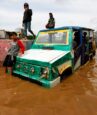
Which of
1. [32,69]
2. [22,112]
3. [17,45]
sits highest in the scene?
[17,45]

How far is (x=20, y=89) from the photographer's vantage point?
533 centimetres

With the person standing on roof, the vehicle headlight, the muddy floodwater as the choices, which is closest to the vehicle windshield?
the muddy floodwater

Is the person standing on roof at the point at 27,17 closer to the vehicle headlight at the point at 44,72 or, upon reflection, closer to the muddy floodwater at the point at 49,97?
the muddy floodwater at the point at 49,97

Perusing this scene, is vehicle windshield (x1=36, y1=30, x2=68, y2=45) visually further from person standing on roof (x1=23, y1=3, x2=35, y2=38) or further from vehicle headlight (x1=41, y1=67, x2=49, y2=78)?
person standing on roof (x1=23, y1=3, x2=35, y2=38)

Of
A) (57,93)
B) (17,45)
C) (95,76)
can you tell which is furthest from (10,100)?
(95,76)

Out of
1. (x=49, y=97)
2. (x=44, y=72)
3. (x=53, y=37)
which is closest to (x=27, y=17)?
(x=53, y=37)

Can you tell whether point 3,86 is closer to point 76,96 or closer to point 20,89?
point 20,89

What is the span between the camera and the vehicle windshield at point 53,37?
6.71 meters

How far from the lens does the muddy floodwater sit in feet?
13.4

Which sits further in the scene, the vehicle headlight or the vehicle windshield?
the vehicle windshield

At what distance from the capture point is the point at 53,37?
7.15 metres

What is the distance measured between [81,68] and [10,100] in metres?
3.66

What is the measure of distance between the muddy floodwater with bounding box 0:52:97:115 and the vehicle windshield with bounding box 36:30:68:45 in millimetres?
1162

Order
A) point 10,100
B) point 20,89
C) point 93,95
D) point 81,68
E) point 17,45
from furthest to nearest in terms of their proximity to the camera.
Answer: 1. point 81,68
2. point 17,45
3. point 20,89
4. point 93,95
5. point 10,100
